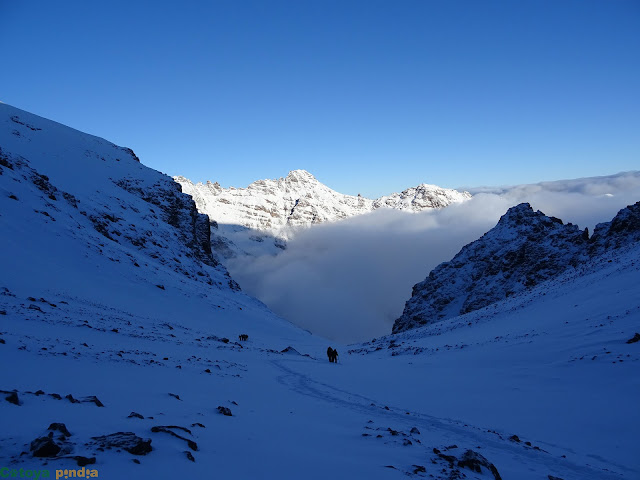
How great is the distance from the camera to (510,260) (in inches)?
3479

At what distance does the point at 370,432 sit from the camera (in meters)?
9.03

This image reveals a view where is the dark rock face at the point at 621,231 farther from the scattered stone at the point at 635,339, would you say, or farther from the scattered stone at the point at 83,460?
the scattered stone at the point at 83,460

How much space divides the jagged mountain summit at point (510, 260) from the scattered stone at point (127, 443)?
74606 millimetres

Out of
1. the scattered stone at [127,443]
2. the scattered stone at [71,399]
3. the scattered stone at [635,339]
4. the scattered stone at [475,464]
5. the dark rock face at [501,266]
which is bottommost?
the scattered stone at [71,399]

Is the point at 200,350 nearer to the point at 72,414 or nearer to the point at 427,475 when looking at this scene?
the point at 72,414

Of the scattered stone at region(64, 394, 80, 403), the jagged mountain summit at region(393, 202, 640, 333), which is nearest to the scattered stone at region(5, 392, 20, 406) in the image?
the scattered stone at region(64, 394, 80, 403)

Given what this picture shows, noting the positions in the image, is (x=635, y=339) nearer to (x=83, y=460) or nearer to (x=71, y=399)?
(x=83, y=460)

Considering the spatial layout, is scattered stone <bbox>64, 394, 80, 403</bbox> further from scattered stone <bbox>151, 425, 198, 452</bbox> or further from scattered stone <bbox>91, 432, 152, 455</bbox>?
scattered stone <bbox>91, 432, 152, 455</bbox>

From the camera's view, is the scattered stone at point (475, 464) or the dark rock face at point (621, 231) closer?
the scattered stone at point (475, 464)

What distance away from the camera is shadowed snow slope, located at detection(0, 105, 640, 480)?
5.91 metres

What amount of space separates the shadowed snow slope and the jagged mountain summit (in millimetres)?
43807

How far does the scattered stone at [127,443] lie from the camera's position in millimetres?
5164

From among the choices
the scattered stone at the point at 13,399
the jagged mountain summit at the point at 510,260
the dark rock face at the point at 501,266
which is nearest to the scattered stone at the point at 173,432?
the scattered stone at the point at 13,399

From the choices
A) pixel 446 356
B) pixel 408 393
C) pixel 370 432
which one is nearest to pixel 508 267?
pixel 446 356
